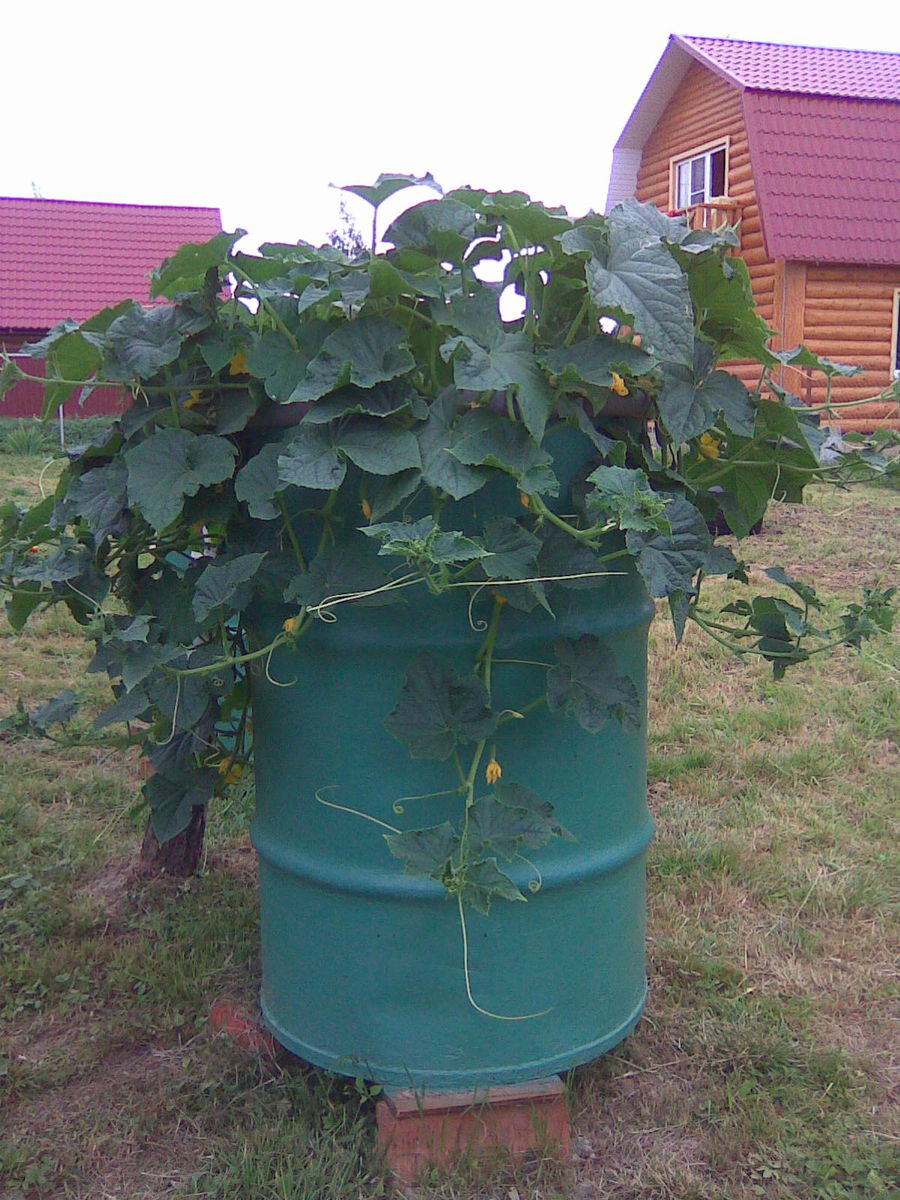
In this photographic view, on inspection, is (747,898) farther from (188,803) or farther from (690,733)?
(188,803)

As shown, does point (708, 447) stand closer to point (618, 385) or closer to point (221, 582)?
point (618, 385)

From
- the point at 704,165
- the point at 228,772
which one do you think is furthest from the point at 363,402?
the point at 704,165

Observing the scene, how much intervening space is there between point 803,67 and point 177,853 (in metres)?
13.9

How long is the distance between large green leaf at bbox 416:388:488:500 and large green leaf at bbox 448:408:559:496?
11mm

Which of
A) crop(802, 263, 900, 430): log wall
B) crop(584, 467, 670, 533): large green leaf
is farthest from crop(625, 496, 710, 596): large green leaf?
crop(802, 263, 900, 430): log wall

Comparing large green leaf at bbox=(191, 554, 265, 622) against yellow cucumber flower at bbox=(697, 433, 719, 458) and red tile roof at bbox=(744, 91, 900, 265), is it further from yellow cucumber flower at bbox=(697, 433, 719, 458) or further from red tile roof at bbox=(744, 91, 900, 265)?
red tile roof at bbox=(744, 91, 900, 265)

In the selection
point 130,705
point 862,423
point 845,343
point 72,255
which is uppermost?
point 72,255

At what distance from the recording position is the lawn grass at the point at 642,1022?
164cm

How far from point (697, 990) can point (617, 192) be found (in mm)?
15288

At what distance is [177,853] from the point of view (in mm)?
2596

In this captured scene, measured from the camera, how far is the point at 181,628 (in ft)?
5.40

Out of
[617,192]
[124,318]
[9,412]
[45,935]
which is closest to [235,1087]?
[45,935]

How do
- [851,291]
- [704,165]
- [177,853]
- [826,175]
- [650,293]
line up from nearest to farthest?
1. [650,293]
2. [177,853]
3. [826,175]
4. [851,291]
5. [704,165]

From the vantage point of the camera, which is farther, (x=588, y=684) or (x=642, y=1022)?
(x=642, y=1022)
